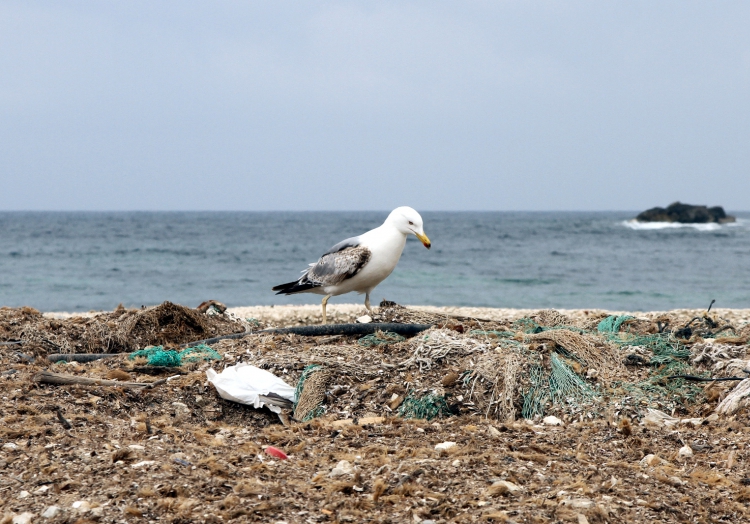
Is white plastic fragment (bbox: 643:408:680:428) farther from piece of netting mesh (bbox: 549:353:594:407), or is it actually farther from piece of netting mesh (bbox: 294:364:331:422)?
piece of netting mesh (bbox: 294:364:331:422)

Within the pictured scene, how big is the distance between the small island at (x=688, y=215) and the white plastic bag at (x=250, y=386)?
7032cm

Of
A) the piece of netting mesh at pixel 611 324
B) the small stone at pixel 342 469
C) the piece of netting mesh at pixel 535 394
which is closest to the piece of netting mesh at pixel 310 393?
the piece of netting mesh at pixel 535 394

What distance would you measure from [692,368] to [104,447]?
4.13 metres

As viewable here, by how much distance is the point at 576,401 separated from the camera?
482 cm

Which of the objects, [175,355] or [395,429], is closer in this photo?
[395,429]

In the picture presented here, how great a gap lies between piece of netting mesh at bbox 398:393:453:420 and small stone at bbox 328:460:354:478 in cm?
142

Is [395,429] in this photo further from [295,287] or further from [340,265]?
[295,287]

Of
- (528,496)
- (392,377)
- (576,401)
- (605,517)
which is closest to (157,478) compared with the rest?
(528,496)

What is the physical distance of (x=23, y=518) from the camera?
9.55ft

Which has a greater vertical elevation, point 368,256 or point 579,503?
point 368,256

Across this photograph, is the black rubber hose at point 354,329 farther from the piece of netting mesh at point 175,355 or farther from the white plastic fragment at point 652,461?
the white plastic fragment at point 652,461

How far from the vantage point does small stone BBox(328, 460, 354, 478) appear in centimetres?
329

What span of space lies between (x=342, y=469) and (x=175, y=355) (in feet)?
9.10

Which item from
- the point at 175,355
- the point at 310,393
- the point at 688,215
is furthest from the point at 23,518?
the point at 688,215
